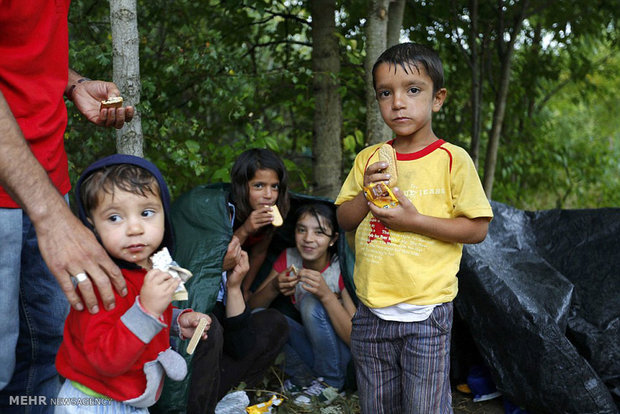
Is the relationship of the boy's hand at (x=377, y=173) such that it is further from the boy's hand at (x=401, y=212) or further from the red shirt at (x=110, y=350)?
the red shirt at (x=110, y=350)

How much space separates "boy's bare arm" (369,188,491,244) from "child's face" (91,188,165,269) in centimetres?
77

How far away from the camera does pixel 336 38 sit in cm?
400

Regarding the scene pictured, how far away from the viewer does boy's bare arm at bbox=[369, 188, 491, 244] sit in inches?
75.9

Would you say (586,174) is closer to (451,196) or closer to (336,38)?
(336,38)

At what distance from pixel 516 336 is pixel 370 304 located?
0.91m

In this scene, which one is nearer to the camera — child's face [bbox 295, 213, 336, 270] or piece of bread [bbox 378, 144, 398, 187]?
piece of bread [bbox 378, 144, 398, 187]

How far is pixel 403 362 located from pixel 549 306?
1.02 m

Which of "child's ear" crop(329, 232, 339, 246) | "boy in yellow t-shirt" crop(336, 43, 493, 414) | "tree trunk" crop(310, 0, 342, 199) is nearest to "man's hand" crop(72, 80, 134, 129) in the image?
"boy in yellow t-shirt" crop(336, 43, 493, 414)

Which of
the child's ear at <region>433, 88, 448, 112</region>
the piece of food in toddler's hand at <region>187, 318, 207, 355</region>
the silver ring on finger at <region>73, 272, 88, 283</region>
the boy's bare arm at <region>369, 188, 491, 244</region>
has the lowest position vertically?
the piece of food in toddler's hand at <region>187, 318, 207, 355</region>

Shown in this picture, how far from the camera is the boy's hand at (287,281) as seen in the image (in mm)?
3100

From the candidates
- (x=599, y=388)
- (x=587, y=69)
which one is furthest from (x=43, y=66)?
(x=587, y=69)

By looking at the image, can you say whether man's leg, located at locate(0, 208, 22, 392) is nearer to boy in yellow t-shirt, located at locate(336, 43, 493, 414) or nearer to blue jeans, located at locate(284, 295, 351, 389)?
boy in yellow t-shirt, located at locate(336, 43, 493, 414)

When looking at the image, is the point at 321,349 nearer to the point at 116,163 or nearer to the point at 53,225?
the point at 116,163

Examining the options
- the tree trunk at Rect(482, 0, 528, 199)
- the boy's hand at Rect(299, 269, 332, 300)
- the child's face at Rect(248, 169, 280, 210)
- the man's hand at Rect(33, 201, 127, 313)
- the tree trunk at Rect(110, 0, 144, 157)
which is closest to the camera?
the man's hand at Rect(33, 201, 127, 313)
